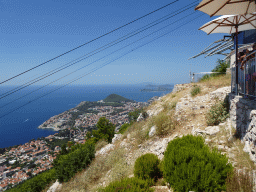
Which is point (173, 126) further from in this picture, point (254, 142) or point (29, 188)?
point (29, 188)

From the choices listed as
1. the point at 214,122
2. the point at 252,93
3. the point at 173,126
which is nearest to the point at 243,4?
the point at 252,93

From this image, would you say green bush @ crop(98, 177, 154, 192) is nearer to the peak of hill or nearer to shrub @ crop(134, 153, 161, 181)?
shrub @ crop(134, 153, 161, 181)

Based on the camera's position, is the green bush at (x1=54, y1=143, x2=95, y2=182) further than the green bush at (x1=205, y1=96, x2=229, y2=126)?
Yes

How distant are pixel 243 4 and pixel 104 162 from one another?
8142 millimetres

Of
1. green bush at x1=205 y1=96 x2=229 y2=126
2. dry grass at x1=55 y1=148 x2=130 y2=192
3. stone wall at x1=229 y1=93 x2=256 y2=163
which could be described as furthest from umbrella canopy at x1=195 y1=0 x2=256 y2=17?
dry grass at x1=55 y1=148 x2=130 y2=192

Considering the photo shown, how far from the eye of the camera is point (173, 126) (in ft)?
23.4

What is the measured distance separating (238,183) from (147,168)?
220cm

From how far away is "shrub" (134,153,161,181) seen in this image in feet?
13.2

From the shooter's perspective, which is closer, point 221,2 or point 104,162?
→ point 221,2

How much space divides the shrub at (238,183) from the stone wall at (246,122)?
0.97 meters

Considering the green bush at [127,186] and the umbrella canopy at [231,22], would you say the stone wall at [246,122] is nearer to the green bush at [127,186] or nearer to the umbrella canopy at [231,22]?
the green bush at [127,186]

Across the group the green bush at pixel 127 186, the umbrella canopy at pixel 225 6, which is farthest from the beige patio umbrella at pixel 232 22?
the green bush at pixel 127 186

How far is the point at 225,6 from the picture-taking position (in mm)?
3717

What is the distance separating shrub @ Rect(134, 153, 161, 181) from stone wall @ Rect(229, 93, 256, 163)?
235 centimetres
